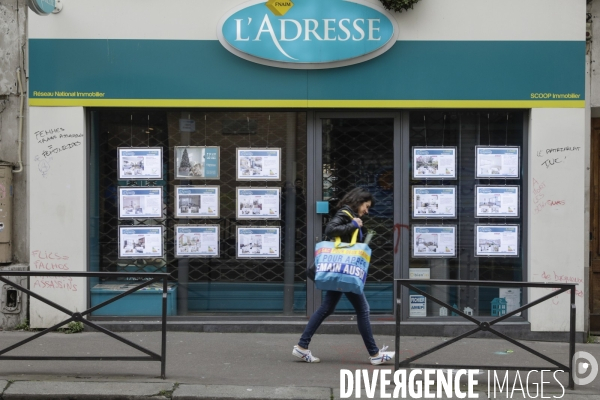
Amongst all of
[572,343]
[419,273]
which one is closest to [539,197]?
[419,273]

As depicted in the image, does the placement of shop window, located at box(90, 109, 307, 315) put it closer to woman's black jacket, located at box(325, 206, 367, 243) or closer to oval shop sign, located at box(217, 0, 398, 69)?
oval shop sign, located at box(217, 0, 398, 69)

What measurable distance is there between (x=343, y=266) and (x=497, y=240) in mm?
2799

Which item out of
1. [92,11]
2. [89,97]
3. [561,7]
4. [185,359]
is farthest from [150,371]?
[561,7]

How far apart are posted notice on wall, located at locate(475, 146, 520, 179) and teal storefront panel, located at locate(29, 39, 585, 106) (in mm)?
622

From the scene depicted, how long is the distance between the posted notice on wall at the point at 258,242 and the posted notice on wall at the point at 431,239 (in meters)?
1.64

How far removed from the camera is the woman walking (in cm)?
654

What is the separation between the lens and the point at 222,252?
854 centimetres

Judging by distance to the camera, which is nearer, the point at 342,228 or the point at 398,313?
the point at 398,313

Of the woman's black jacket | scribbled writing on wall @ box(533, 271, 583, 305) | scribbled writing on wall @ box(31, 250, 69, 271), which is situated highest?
the woman's black jacket

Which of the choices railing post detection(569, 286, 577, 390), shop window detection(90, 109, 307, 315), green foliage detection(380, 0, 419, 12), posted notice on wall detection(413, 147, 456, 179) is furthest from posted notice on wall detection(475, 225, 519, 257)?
green foliage detection(380, 0, 419, 12)

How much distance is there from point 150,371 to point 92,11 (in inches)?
165

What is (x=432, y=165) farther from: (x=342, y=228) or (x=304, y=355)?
(x=304, y=355)

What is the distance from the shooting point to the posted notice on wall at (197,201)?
8.51 m

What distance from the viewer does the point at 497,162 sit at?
8.45 metres
